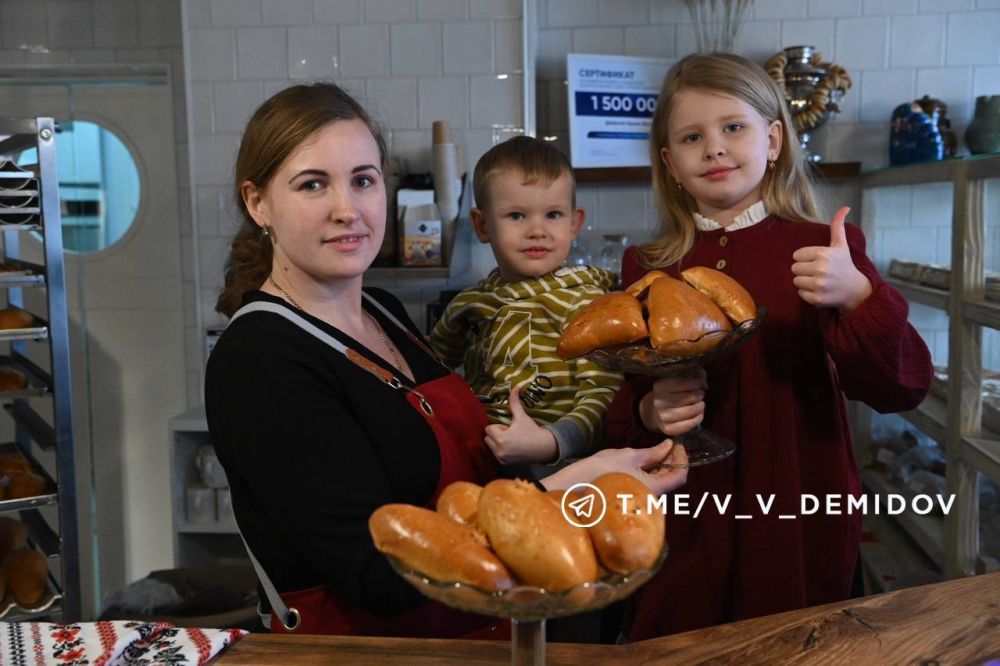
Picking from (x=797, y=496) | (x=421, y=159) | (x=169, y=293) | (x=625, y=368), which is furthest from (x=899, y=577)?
(x=169, y=293)

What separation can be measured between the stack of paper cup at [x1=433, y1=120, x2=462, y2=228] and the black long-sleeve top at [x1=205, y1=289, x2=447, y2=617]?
180 cm

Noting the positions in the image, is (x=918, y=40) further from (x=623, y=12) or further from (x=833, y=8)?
(x=623, y=12)

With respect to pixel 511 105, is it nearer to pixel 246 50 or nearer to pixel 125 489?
pixel 246 50

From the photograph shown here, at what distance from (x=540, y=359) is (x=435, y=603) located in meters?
0.63

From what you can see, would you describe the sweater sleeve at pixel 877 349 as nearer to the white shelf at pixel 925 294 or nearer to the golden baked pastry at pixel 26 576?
the white shelf at pixel 925 294

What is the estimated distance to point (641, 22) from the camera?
3.73 m

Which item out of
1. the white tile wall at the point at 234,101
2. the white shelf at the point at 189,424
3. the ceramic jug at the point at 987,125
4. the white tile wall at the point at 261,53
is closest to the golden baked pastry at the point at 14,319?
the white shelf at the point at 189,424

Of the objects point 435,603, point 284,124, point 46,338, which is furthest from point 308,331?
point 46,338

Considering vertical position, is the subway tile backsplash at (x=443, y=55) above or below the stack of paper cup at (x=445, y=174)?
above

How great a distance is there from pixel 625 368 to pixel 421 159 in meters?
2.14

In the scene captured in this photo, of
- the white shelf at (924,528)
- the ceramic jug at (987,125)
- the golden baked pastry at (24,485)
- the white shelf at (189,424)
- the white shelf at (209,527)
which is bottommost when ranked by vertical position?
the white shelf at (209,527)

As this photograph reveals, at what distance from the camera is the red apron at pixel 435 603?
1323mm

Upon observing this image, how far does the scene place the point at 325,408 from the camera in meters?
1.24

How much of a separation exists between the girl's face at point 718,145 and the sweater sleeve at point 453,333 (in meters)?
0.56
